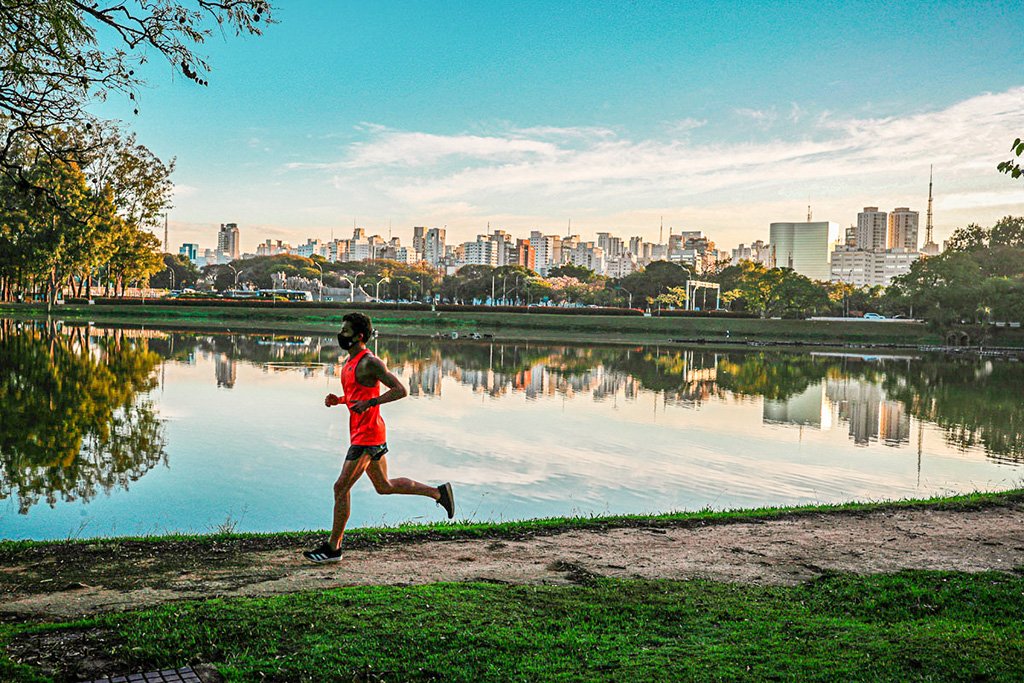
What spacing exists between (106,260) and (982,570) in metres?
86.3

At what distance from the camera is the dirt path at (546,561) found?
Answer: 7.04 meters

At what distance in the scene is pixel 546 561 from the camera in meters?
8.19

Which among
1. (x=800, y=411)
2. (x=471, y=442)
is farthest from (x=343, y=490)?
(x=800, y=411)

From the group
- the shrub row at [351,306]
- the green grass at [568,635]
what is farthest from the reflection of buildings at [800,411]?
the shrub row at [351,306]

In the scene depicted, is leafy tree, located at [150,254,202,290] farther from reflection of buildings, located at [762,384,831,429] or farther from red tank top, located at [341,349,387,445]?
red tank top, located at [341,349,387,445]

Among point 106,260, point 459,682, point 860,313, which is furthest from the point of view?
point 860,313

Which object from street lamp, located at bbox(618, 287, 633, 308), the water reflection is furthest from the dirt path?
street lamp, located at bbox(618, 287, 633, 308)

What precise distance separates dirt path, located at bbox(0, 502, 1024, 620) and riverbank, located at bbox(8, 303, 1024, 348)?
201 ft

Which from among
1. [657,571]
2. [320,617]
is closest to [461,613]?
[320,617]

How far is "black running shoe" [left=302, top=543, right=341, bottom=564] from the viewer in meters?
7.89

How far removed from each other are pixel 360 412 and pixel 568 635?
2745mm

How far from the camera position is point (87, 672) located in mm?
5145

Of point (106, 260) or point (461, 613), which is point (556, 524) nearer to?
point (461, 613)

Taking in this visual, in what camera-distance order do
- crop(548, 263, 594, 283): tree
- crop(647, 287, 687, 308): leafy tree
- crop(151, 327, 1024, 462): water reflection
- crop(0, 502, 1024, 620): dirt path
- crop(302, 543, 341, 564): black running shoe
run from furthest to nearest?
crop(548, 263, 594, 283): tree, crop(647, 287, 687, 308): leafy tree, crop(151, 327, 1024, 462): water reflection, crop(302, 543, 341, 564): black running shoe, crop(0, 502, 1024, 620): dirt path
